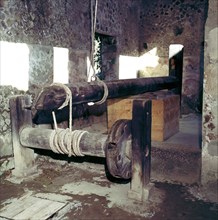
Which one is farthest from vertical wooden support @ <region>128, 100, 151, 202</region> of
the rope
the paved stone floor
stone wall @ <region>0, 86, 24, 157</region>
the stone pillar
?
the stone pillar

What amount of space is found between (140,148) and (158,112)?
1265mm

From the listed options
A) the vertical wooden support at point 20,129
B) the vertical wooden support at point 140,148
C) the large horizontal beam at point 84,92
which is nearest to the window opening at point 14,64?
the vertical wooden support at point 20,129

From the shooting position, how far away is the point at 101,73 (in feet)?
21.0

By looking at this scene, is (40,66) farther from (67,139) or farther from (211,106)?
(211,106)

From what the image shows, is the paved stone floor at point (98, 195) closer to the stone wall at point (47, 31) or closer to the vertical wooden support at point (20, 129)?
the vertical wooden support at point (20, 129)

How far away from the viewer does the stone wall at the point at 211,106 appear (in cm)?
260

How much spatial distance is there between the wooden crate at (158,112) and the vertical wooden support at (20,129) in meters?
1.34

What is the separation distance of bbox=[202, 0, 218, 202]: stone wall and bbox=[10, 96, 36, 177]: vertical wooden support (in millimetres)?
1942

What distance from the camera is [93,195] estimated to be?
2.84 metres

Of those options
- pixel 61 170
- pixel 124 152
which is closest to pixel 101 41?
pixel 61 170

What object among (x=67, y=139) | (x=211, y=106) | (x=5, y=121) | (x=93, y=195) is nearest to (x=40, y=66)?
(x=5, y=121)

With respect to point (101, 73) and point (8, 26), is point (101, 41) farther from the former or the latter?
point (8, 26)

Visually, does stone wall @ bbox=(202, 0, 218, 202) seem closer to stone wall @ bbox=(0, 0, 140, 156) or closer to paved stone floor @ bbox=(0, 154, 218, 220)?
paved stone floor @ bbox=(0, 154, 218, 220)

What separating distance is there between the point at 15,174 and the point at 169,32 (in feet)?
17.4
